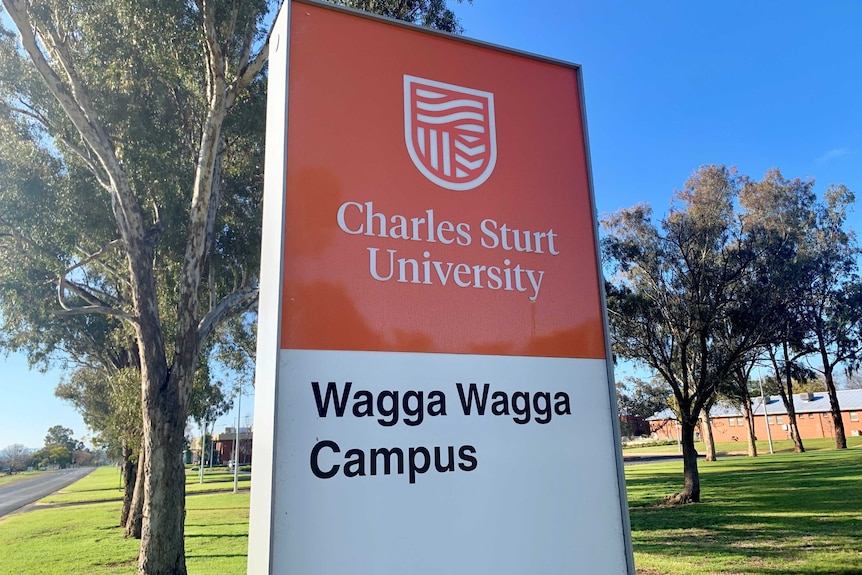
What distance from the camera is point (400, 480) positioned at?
2.57 metres

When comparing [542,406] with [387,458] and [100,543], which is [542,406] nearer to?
[387,458]

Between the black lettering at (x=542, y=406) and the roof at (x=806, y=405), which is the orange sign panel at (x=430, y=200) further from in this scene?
the roof at (x=806, y=405)

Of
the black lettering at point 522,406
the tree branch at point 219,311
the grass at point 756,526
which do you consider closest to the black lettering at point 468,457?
the black lettering at point 522,406

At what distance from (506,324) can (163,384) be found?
8674mm

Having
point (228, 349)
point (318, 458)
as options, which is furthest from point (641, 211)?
point (318, 458)

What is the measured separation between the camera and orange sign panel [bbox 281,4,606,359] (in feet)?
8.70

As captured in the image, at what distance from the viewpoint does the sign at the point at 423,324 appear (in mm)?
2482

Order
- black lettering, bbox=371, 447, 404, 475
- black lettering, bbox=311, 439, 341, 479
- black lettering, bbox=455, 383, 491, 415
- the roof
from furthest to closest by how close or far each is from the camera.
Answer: the roof → black lettering, bbox=455, 383, 491, 415 → black lettering, bbox=371, 447, 404, 475 → black lettering, bbox=311, 439, 341, 479

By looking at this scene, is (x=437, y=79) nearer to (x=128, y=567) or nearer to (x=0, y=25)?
(x=0, y=25)

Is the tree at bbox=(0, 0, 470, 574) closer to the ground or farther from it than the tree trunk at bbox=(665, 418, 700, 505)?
farther from it

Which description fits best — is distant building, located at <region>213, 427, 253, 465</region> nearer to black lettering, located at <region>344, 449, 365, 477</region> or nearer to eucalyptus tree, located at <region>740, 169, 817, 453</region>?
eucalyptus tree, located at <region>740, 169, 817, 453</region>

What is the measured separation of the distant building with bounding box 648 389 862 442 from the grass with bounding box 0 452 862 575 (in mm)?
31299

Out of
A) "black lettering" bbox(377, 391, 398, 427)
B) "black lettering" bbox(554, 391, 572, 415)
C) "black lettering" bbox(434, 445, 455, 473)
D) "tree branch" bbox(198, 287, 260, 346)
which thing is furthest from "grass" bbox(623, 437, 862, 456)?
"black lettering" bbox(377, 391, 398, 427)

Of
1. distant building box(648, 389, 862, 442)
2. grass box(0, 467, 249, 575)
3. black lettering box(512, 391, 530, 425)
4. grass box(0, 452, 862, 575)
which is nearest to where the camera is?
black lettering box(512, 391, 530, 425)
